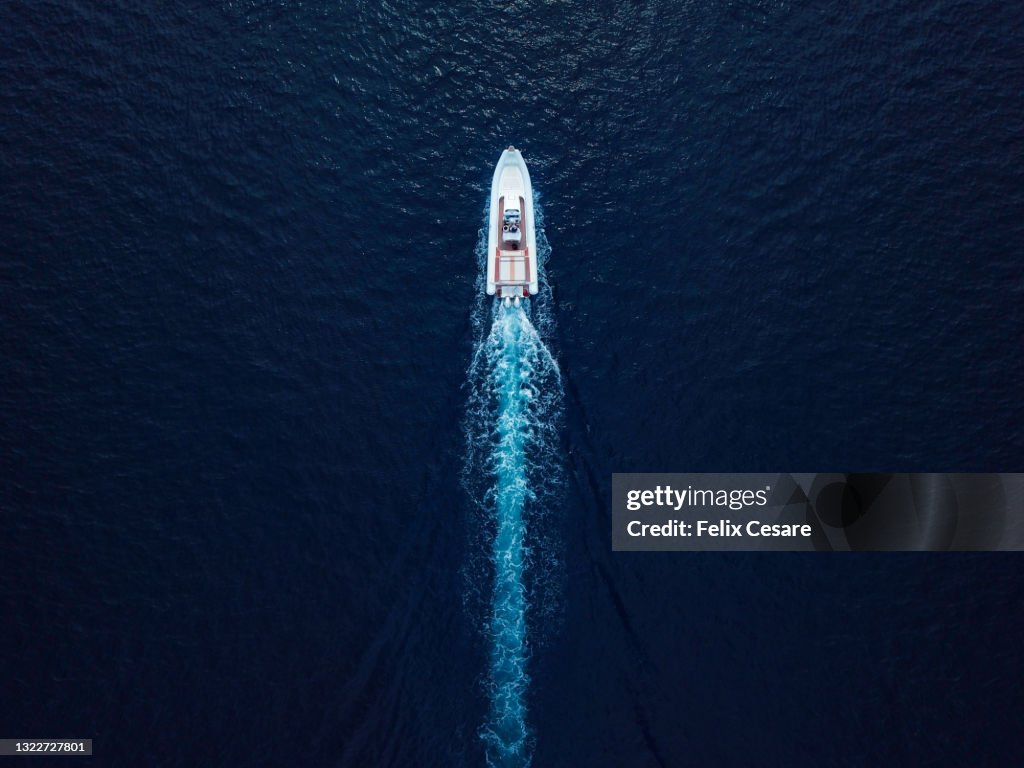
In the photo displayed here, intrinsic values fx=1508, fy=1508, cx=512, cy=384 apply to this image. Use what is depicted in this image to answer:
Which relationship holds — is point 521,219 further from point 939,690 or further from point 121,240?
point 939,690

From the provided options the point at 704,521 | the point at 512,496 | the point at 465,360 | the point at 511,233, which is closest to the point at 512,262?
the point at 511,233

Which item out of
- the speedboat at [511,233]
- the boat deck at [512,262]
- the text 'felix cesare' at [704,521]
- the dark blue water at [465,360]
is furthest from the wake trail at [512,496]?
the text 'felix cesare' at [704,521]

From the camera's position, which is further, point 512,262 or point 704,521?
point 512,262

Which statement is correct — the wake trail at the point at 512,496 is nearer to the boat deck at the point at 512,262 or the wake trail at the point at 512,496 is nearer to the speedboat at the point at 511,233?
the speedboat at the point at 511,233

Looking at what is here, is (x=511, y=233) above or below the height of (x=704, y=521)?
above

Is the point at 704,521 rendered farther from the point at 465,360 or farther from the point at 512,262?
the point at 512,262

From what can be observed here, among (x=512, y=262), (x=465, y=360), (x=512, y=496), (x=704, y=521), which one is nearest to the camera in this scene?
(x=704, y=521)

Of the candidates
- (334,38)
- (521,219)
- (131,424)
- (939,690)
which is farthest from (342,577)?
(334,38)
